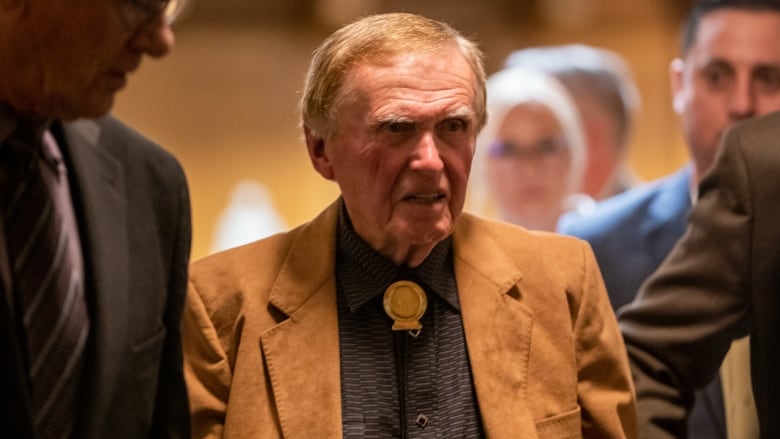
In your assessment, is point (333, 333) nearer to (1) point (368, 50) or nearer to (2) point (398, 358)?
(2) point (398, 358)

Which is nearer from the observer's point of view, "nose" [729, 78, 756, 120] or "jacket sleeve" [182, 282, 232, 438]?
"jacket sleeve" [182, 282, 232, 438]

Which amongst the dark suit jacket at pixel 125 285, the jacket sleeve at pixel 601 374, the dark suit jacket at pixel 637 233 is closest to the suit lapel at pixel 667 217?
the dark suit jacket at pixel 637 233

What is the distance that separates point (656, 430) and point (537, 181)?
6.78 ft

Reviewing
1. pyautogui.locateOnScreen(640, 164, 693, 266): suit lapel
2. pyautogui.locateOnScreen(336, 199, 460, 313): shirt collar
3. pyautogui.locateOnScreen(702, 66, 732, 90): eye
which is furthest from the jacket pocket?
pyautogui.locateOnScreen(702, 66, 732, 90): eye

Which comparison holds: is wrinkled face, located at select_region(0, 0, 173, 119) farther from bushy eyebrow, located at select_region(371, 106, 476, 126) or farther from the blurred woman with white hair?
the blurred woman with white hair

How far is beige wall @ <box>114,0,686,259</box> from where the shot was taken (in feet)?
26.2

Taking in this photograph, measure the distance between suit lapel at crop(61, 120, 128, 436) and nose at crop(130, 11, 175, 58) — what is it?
265 mm

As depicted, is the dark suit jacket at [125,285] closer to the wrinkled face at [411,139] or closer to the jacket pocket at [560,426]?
the wrinkled face at [411,139]

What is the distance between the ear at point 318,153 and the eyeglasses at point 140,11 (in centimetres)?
61

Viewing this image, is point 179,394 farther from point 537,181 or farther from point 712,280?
point 537,181

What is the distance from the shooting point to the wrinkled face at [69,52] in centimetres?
196

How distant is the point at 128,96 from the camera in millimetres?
7805

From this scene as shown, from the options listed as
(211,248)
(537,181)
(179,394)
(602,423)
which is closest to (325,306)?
(179,394)

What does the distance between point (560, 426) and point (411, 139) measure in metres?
0.61
